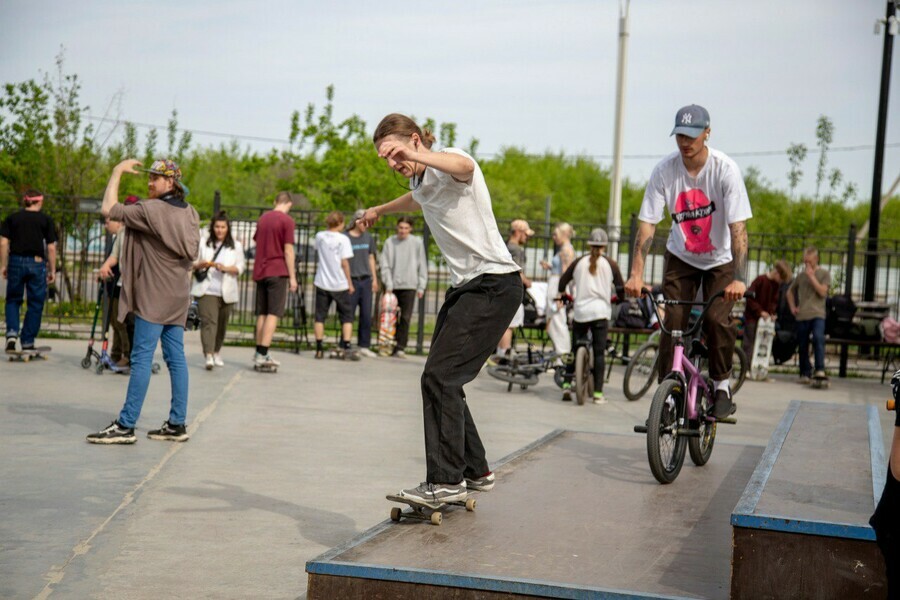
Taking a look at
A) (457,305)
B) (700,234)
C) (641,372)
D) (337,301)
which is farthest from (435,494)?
(337,301)

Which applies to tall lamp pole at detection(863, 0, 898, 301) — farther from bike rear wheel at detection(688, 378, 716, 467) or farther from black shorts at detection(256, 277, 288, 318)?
bike rear wheel at detection(688, 378, 716, 467)

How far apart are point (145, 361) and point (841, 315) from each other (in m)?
12.1

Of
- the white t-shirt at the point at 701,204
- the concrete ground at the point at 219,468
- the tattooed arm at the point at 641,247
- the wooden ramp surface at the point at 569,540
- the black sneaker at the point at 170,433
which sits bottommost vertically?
the concrete ground at the point at 219,468

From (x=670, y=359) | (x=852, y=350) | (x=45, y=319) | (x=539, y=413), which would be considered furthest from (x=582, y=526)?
(x=852, y=350)

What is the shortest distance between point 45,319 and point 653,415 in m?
14.6

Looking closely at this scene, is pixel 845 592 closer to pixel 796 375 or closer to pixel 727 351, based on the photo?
pixel 727 351

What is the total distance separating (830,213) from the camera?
35375mm

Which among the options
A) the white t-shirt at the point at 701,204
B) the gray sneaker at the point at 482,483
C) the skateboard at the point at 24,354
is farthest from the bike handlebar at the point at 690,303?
the skateboard at the point at 24,354

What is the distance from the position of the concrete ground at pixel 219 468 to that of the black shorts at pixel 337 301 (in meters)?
1.68

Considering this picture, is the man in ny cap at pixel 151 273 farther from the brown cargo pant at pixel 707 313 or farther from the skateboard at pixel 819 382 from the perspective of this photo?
the skateboard at pixel 819 382

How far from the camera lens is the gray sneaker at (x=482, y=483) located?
5.59m

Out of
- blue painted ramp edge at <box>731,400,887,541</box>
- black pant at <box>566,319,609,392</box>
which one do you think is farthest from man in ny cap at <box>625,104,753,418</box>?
black pant at <box>566,319,609,392</box>

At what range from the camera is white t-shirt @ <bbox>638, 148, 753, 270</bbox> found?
22.2 feet

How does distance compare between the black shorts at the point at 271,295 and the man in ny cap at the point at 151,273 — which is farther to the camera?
the black shorts at the point at 271,295
